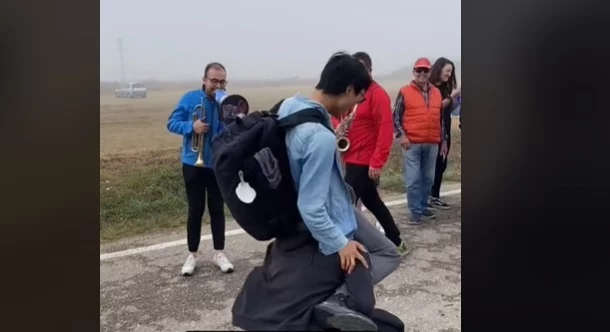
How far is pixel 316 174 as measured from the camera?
5.80ft

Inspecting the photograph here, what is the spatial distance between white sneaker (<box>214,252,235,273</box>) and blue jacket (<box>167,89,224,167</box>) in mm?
412

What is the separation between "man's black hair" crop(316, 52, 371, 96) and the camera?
1828mm

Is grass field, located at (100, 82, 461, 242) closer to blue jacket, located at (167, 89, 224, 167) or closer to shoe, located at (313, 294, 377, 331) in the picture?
blue jacket, located at (167, 89, 224, 167)

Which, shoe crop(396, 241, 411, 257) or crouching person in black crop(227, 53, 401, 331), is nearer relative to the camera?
crouching person in black crop(227, 53, 401, 331)

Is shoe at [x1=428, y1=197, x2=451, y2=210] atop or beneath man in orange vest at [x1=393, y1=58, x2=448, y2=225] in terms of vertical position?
beneath

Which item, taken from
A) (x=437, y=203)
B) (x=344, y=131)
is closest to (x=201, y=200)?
(x=344, y=131)

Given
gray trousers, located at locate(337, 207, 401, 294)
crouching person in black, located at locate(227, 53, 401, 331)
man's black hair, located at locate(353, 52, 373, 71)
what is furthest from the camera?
man's black hair, located at locate(353, 52, 373, 71)

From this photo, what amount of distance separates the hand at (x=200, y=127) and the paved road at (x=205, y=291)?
32cm

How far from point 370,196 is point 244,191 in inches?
33.5

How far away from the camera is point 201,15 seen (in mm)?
2152

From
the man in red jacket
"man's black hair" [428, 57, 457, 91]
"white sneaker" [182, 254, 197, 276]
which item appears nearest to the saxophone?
the man in red jacket

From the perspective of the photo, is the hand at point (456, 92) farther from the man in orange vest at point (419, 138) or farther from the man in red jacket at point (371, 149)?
the man in red jacket at point (371, 149)

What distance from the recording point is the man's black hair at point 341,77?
1828 millimetres

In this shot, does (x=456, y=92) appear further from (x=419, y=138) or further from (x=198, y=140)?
(x=198, y=140)
